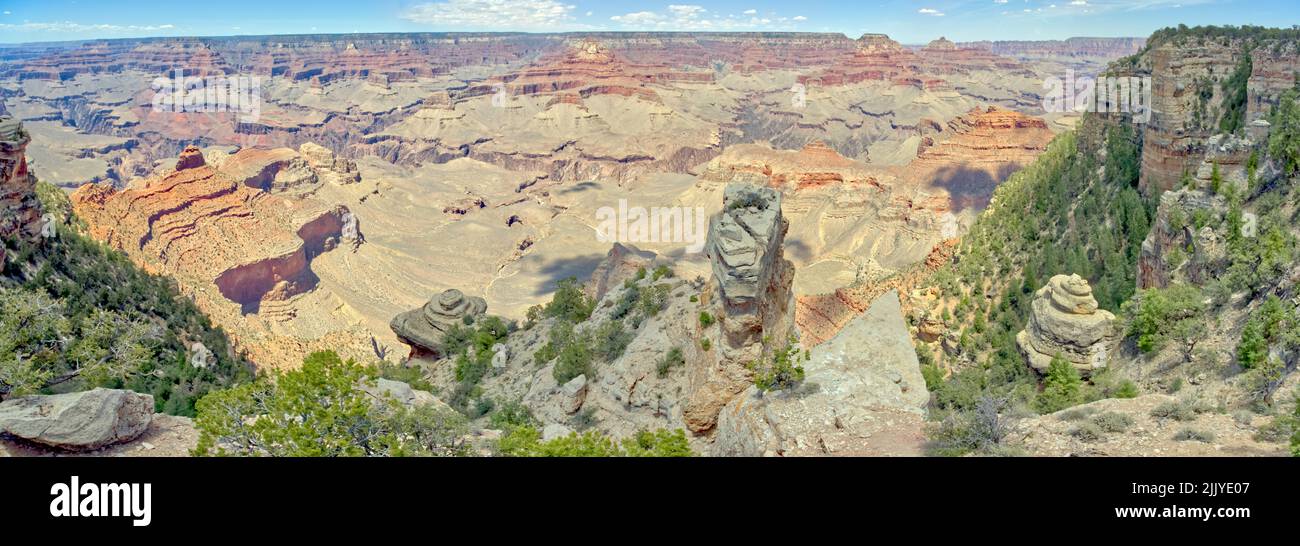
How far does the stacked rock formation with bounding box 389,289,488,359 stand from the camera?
125 feet

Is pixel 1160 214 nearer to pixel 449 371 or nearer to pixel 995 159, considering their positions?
pixel 449 371

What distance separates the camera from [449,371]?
3481 cm

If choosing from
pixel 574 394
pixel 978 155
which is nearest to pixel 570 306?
pixel 574 394

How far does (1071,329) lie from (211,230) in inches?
2649

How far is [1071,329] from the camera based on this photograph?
23828 millimetres

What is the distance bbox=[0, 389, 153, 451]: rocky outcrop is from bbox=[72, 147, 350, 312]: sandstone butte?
42.0m

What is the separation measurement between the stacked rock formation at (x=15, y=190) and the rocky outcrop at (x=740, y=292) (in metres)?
31.1

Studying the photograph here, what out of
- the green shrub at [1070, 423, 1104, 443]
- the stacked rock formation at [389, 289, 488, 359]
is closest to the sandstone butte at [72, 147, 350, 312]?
the stacked rock formation at [389, 289, 488, 359]

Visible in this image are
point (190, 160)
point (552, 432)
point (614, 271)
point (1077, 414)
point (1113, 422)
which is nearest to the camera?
point (1113, 422)

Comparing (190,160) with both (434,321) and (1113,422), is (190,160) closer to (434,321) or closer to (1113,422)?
(434,321)

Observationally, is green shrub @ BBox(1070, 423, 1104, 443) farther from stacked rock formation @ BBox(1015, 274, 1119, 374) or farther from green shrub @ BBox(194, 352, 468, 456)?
green shrub @ BBox(194, 352, 468, 456)

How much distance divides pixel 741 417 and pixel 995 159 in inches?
3263

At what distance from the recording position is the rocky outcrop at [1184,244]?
24.2 metres
